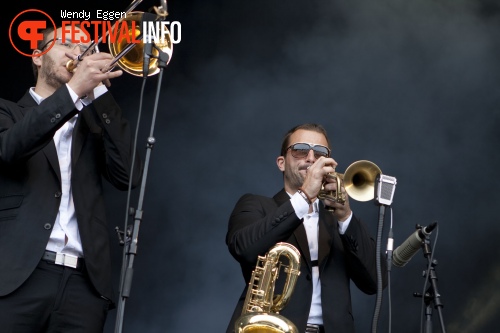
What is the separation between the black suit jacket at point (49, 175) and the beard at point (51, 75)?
0.48 ft

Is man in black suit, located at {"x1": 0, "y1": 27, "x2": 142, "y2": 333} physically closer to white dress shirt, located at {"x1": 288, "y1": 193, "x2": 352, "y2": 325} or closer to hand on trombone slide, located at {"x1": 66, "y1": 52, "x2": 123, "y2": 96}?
hand on trombone slide, located at {"x1": 66, "y1": 52, "x2": 123, "y2": 96}

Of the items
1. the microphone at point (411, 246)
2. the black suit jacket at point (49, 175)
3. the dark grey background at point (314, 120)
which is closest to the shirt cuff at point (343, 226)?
the microphone at point (411, 246)

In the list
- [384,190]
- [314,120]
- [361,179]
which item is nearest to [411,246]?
[361,179]

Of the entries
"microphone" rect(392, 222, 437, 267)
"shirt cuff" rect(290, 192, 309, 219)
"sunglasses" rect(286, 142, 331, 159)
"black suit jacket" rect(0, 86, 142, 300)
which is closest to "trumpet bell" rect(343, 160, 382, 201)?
"sunglasses" rect(286, 142, 331, 159)

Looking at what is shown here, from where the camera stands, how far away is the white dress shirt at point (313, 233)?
4.09 m

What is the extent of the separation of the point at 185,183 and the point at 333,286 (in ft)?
7.92

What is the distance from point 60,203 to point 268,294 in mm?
1094

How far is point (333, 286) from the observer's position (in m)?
4.19

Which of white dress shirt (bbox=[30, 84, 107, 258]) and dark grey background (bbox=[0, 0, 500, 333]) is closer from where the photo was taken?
white dress shirt (bbox=[30, 84, 107, 258])

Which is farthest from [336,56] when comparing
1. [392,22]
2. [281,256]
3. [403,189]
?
[281,256]

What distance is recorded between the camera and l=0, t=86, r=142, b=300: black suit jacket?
3580 mm

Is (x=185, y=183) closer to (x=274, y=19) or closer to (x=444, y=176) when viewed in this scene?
(x=274, y=19)

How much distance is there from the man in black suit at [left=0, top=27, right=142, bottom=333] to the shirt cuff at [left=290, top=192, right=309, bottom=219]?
0.77 m

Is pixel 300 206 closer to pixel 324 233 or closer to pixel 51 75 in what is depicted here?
pixel 324 233
